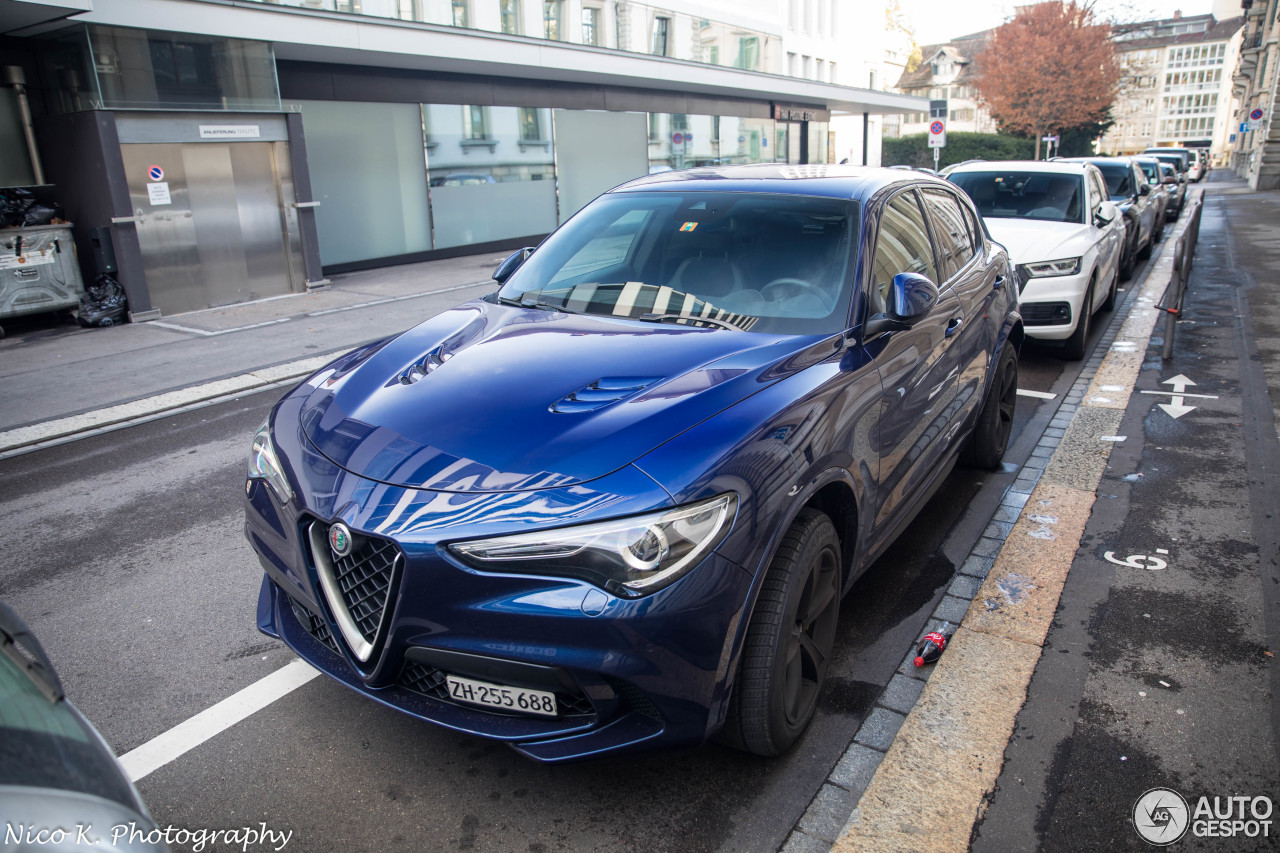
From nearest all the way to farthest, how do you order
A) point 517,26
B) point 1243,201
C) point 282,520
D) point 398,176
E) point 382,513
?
point 382,513 < point 282,520 < point 398,176 < point 517,26 < point 1243,201

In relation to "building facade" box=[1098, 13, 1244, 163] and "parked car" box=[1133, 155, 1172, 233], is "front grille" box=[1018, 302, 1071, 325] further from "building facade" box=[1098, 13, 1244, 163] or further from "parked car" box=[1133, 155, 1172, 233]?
"building facade" box=[1098, 13, 1244, 163]

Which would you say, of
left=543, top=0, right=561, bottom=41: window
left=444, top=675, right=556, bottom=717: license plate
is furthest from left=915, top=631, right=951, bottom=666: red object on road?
left=543, top=0, right=561, bottom=41: window

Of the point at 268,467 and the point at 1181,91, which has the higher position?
the point at 1181,91

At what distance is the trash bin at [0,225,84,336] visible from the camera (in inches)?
409

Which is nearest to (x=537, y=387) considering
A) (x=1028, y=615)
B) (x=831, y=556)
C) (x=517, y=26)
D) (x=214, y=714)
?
(x=831, y=556)

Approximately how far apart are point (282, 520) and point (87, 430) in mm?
5249

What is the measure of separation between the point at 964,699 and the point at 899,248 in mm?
1839

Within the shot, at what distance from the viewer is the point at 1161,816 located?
2508 millimetres

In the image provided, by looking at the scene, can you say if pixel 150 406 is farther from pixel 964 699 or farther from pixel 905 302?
pixel 964 699

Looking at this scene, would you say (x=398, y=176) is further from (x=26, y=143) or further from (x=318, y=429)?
(x=318, y=429)

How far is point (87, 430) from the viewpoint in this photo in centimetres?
675

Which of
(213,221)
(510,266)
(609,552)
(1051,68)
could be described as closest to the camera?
(609,552)

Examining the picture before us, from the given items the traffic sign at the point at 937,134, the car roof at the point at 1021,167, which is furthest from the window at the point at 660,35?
the car roof at the point at 1021,167

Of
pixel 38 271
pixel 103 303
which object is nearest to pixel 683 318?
pixel 103 303
